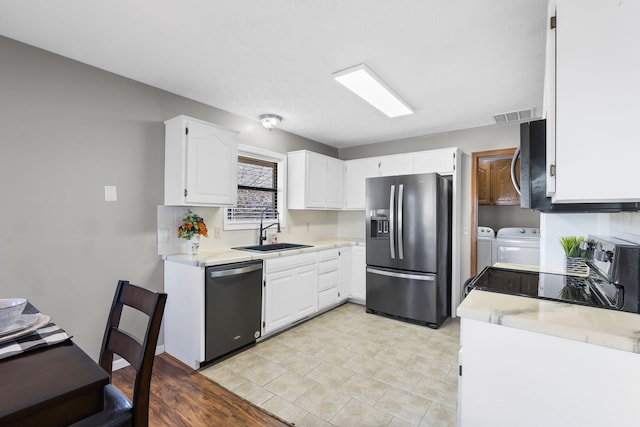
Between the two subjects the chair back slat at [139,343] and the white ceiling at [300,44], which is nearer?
the chair back slat at [139,343]

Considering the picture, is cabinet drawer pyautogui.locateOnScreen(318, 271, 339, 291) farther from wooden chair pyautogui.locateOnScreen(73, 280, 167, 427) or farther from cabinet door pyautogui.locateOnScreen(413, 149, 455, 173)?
wooden chair pyautogui.locateOnScreen(73, 280, 167, 427)

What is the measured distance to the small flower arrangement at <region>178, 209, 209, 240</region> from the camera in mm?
2730

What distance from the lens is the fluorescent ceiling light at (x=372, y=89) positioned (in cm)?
233

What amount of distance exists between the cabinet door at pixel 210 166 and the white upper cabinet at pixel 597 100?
97.2 inches

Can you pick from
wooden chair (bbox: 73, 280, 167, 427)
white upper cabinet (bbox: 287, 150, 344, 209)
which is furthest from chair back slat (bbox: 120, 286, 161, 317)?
white upper cabinet (bbox: 287, 150, 344, 209)

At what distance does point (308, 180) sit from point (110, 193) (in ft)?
7.08

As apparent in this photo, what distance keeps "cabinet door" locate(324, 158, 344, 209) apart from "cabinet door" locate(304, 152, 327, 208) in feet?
0.22

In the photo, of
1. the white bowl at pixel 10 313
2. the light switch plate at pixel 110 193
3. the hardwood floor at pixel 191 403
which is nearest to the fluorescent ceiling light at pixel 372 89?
the light switch plate at pixel 110 193

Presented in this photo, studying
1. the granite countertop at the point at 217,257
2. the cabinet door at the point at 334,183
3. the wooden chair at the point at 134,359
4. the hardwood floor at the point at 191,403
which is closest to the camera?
the wooden chair at the point at 134,359

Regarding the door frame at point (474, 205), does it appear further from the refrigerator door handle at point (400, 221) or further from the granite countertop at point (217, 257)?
the granite countertop at point (217, 257)

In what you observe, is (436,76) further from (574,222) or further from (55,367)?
(55,367)

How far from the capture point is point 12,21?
1.77m

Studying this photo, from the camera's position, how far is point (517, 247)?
4453 mm

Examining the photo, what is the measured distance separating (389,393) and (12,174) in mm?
2879
